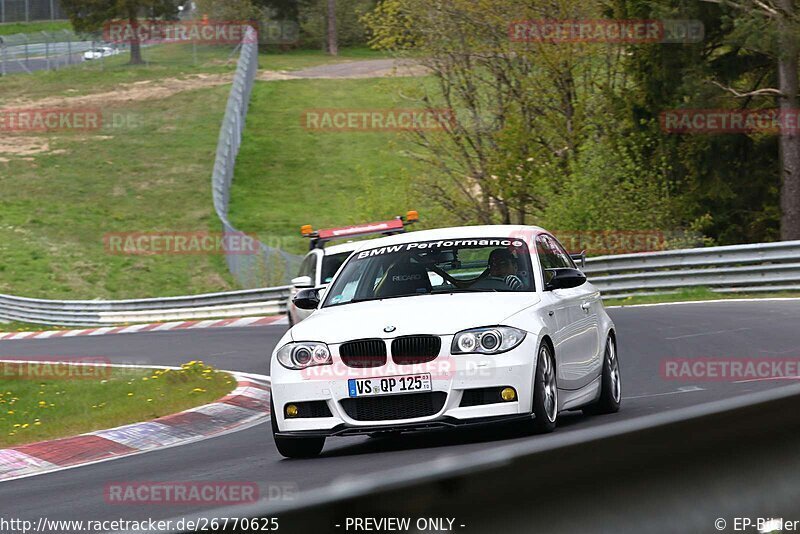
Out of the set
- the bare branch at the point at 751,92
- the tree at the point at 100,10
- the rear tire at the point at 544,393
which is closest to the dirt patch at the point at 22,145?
the tree at the point at 100,10

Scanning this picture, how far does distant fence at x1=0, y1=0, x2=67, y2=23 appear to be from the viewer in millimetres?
102500

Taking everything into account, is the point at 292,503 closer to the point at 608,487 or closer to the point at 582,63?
the point at 608,487

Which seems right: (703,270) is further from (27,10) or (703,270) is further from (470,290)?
(27,10)

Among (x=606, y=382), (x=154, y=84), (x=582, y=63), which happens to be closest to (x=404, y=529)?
(x=606, y=382)

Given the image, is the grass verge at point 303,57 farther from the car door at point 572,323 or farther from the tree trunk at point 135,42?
the car door at point 572,323

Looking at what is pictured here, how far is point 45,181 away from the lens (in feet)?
196

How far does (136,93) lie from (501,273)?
69.4 m

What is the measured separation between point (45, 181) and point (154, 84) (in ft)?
70.4

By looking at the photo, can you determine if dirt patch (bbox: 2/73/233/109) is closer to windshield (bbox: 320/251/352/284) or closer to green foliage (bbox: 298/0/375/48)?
green foliage (bbox: 298/0/375/48)

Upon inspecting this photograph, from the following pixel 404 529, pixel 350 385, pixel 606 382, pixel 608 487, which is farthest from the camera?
pixel 606 382

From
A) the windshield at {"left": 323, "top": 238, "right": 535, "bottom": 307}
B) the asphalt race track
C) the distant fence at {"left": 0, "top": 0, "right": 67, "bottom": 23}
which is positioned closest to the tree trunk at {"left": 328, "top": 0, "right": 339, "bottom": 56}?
the distant fence at {"left": 0, "top": 0, "right": 67, "bottom": 23}

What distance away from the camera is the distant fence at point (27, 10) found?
10250 centimetres

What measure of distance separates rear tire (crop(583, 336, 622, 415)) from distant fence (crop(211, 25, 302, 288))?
22886 millimetres

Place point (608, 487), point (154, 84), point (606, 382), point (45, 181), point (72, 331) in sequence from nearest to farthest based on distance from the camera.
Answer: point (608, 487)
point (606, 382)
point (72, 331)
point (45, 181)
point (154, 84)
